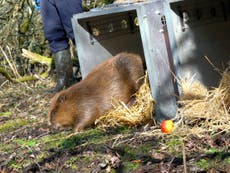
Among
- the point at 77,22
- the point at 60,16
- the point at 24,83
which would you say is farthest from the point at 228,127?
the point at 24,83

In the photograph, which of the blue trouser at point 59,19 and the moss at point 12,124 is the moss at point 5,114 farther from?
the blue trouser at point 59,19

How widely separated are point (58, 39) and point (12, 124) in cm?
161

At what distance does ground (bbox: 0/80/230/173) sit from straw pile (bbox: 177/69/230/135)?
0.48 ft

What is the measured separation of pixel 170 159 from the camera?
12.0 ft

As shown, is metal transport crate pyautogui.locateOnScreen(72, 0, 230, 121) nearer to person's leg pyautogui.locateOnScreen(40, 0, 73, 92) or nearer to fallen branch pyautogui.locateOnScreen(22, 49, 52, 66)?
person's leg pyautogui.locateOnScreen(40, 0, 73, 92)

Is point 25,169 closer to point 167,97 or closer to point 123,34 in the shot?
point 167,97

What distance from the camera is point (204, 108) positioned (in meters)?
4.61

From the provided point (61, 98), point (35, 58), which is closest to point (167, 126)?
point (61, 98)

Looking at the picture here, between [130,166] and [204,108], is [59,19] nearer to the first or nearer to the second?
[204,108]

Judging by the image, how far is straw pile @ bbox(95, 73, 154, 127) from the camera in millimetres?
4973

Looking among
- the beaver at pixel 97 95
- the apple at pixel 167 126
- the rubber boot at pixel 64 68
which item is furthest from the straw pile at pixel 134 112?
the rubber boot at pixel 64 68

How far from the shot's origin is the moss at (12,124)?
6.07m

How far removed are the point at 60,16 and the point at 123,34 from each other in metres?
1.32

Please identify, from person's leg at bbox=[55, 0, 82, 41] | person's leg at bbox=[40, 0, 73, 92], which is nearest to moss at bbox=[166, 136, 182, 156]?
person's leg at bbox=[55, 0, 82, 41]
